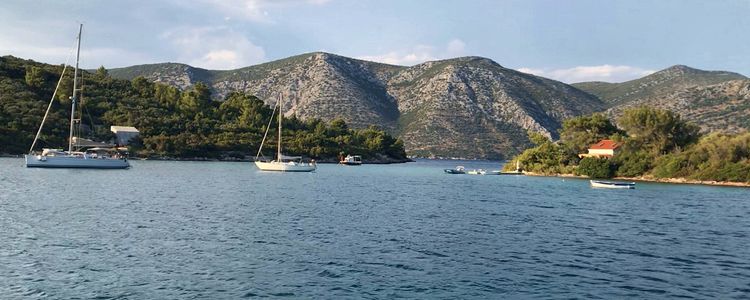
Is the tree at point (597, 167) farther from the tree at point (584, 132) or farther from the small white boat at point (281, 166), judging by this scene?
the small white boat at point (281, 166)

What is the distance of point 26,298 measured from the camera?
1748 cm

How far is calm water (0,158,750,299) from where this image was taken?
20.4 metres

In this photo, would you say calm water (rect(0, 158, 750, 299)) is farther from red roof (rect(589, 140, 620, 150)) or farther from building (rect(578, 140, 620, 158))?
red roof (rect(589, 140, 620, 150))

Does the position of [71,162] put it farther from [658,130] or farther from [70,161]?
[658,130]

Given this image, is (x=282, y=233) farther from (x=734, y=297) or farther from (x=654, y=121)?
(x=654, y=121)

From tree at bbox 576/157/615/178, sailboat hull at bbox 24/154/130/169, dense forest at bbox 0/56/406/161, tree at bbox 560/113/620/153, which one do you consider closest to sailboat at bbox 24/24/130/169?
sailboat hull at bbox 24/154/130/169

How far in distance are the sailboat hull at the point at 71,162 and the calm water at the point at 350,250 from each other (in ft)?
158

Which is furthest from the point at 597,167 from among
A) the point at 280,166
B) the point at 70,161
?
the point at 70,161

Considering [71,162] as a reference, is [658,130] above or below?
above

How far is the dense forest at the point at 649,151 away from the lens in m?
106

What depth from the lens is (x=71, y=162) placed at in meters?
96.3

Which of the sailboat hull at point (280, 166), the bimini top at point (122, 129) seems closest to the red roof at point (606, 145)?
the sailboat hull at point (280, 166)

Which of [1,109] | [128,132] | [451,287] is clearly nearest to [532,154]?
[128,132]

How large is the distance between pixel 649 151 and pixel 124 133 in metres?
139
